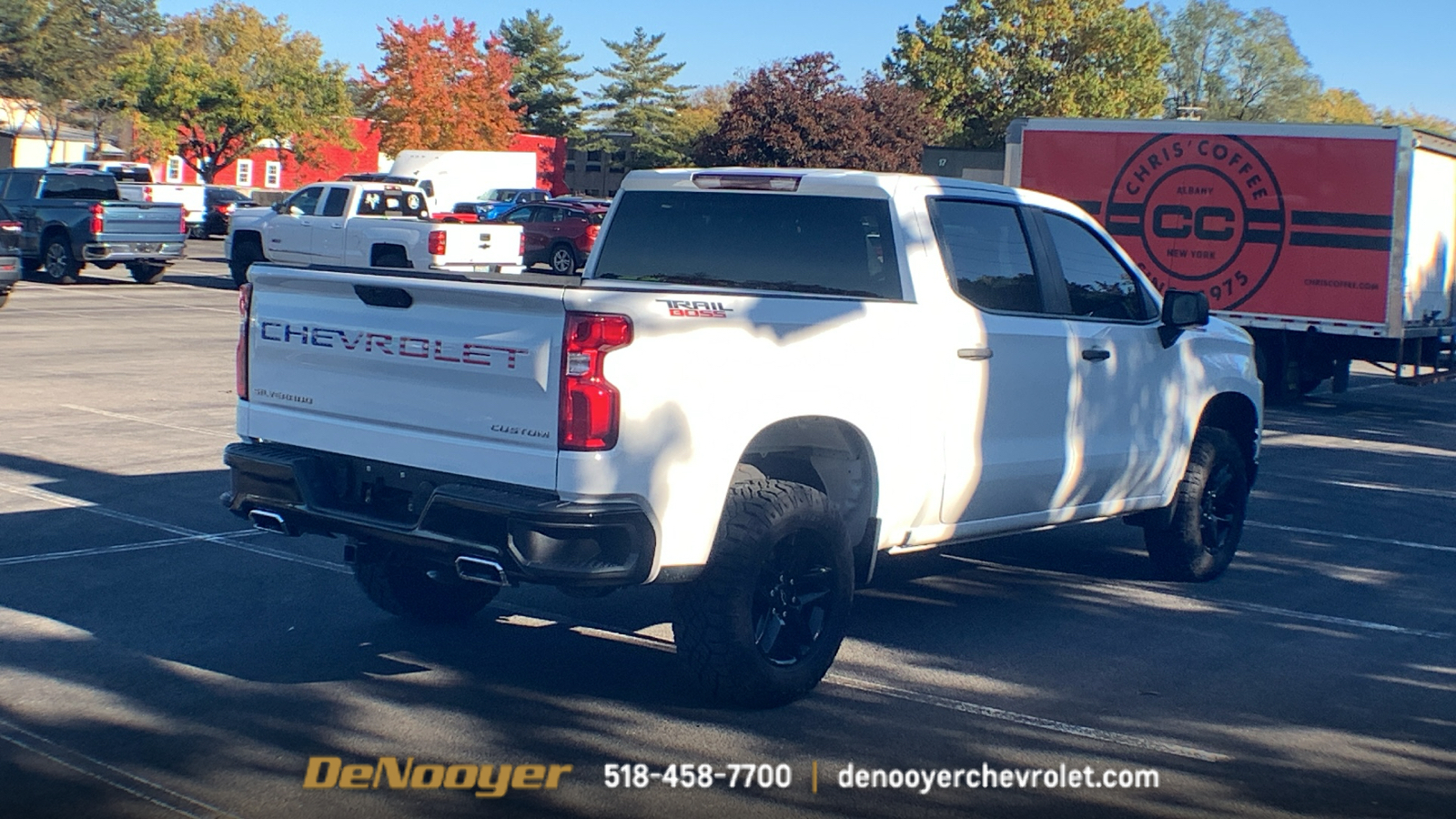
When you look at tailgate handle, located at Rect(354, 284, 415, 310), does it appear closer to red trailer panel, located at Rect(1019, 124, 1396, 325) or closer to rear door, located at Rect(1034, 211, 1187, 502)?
rear door, located at Rect(1034, 211, 1187, 502)

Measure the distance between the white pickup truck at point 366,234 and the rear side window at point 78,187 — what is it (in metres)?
2.19

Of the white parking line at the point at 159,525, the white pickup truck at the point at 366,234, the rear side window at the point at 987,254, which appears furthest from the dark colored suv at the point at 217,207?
the rear side window at the point at 987,254

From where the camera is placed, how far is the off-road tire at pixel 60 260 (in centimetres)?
2623

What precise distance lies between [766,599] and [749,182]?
1.99 meters

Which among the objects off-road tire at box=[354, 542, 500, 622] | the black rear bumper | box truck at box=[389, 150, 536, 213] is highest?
box truck at box=[389, 150, 536, 213]

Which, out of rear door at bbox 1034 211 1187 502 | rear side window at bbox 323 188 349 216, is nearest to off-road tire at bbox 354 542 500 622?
rear door at bbox 1034 211 1187 502

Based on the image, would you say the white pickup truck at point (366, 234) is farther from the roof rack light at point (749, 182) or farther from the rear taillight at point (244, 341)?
the rear taillight at point (244, 341)

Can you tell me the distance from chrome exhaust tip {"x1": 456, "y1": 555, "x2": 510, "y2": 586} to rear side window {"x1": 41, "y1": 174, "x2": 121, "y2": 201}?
2371 centimetres

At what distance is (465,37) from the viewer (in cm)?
6900

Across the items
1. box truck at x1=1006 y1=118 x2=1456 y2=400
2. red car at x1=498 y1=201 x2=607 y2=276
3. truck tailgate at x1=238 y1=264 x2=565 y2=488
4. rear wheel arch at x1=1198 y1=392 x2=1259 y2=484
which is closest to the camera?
truck tailgate at x1=238 y1=264 x2=565 y2=488

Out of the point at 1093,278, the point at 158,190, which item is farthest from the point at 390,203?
the point at 1093,278

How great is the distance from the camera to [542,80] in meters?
102

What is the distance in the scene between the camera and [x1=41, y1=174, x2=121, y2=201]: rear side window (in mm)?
26234

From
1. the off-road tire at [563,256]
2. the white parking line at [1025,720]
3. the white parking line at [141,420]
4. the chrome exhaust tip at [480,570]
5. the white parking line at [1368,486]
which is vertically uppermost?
the off-road tire at [563,256]
